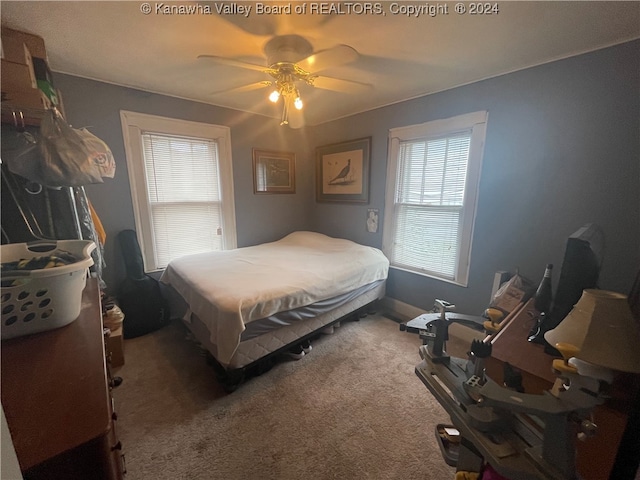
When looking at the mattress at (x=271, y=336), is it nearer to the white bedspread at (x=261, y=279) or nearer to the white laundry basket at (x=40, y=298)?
the white bedspread at (x=261, y=279)

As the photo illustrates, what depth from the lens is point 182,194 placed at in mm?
2842

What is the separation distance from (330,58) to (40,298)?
5.93 ft

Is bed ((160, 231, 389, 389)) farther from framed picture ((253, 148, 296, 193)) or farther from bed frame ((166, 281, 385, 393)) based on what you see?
framed picture ((253, 148, 296, 193))

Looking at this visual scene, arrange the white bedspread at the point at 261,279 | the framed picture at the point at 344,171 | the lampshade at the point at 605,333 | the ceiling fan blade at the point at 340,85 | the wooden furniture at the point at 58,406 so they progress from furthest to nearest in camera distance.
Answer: the framed picture at the point at 344,171
the ceiling fan blade at the point at 340,85
the white bedspread at the point at 261,279
the lampshade at the point at 605,333
the wooden furniture at the point at 58,406

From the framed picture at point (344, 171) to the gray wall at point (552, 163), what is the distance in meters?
0.71

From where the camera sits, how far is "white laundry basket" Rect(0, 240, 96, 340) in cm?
79

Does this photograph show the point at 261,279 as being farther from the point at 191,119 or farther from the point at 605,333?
the point at 191,119

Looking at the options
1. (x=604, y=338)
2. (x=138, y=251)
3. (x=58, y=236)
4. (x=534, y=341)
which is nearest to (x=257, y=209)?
(x=138, y=251)

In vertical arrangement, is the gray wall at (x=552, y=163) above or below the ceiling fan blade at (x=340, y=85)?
below

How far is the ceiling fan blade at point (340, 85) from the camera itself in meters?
2.14

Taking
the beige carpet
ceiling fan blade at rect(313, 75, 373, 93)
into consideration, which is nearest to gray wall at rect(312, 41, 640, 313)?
ceiling fan blade at rect(313, 75, 373, 93)

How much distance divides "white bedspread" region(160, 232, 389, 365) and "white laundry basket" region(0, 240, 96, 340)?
79cm

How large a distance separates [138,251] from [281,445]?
2.20 m

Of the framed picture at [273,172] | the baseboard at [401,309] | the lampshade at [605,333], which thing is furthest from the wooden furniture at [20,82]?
the baseboard at [401,309]
